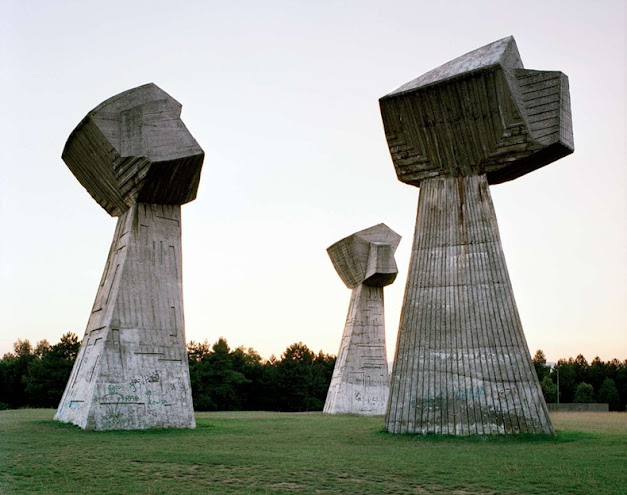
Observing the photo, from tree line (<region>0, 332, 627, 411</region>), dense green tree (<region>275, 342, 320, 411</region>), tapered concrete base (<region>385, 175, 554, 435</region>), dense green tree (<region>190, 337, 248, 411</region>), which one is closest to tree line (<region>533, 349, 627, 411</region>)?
tree line (<region>0, 332, 627, 411</region>)

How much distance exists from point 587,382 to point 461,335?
57.2m

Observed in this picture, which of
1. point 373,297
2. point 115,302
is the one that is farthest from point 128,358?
point 373,297

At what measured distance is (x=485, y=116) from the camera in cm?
1598

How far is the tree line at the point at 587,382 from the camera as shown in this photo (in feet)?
194

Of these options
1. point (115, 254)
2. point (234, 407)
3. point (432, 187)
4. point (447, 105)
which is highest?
point (447, 105)

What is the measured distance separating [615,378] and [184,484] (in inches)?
2514

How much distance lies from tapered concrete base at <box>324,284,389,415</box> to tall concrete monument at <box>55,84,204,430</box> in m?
15.4

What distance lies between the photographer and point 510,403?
14.5 metres

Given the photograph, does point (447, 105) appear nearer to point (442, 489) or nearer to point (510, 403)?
point (510, 403)

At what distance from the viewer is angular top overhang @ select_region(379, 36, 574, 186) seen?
1564 cm

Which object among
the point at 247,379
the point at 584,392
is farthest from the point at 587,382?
the point at 247,379

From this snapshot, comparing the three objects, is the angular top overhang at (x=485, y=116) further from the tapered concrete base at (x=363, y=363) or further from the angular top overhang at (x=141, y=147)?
the tapered concrete base at (x=363, y=363)

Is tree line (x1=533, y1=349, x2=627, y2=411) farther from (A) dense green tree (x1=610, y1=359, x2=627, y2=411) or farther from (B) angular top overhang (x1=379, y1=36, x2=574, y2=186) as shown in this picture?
(B) angular top overhang (x1=379, y1=36, x2=574, y2=186)

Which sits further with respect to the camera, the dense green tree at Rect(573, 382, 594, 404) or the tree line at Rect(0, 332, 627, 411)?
the dense green tree at Rect(573, 382, 594, 404)
